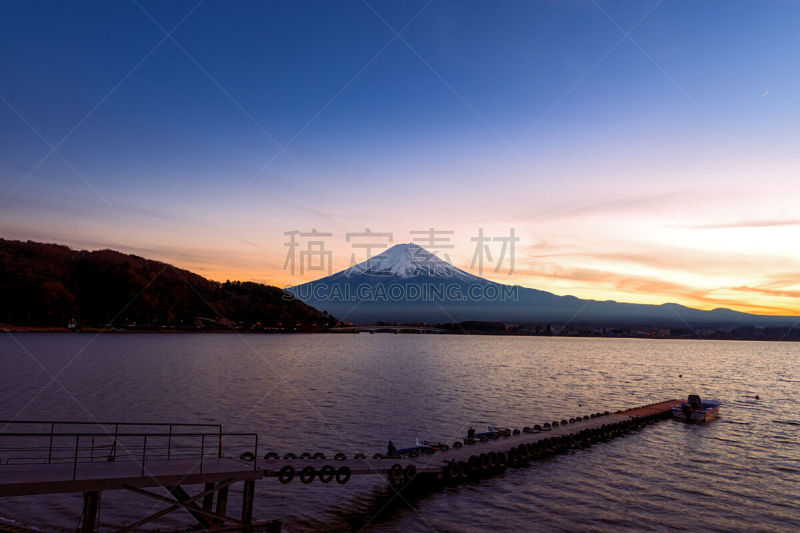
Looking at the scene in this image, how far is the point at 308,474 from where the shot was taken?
21.8 metres

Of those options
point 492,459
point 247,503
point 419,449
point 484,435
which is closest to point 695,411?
point 484,435

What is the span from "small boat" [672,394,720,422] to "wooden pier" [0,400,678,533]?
22.6ft

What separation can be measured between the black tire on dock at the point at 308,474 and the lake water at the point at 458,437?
119 cm

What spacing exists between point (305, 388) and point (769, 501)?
48.2 meters

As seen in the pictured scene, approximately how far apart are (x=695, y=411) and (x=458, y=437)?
26.3m

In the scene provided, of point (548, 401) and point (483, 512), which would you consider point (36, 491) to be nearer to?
point (483, 512)

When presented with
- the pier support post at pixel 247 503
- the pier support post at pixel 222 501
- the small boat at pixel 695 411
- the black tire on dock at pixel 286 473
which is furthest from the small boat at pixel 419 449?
the small boat at pixel 695 411

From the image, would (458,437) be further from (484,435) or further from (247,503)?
(247,503)

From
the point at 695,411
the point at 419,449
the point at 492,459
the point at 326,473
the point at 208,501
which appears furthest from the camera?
the point at 695,411

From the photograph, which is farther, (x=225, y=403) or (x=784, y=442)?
(x=225, y=403)

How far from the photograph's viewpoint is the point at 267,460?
74.0ft

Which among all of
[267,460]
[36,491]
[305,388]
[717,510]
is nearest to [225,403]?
[305,388]

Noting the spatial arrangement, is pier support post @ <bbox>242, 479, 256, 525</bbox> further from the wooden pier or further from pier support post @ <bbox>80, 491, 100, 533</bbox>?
pier support post @ <bbox>80, 491, 100, 533</bbox>

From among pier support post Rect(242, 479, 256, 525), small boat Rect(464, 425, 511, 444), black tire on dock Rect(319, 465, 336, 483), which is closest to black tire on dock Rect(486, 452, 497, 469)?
small boat Rect(464, 425, 511, 444)
